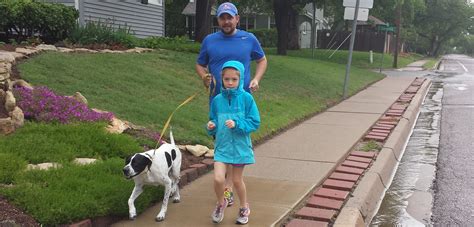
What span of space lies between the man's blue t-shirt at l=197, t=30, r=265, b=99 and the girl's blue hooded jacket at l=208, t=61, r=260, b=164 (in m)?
0.46

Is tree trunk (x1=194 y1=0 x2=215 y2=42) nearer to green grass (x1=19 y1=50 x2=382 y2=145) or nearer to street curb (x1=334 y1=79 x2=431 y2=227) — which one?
green grass (x1=19 y1=50 x2=382 y2=145)

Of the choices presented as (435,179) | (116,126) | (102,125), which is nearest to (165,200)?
(102,125)

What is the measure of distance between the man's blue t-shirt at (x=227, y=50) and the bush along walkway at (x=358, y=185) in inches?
52.6

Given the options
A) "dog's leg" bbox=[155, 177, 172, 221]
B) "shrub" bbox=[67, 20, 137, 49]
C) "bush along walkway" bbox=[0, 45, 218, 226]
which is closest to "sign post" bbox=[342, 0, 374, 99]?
"shrub" bbox=[67, 20, 137, 49]

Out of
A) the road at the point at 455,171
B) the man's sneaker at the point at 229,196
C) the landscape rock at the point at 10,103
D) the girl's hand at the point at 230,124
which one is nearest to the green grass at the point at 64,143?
the landscape rock at the point at 10,103

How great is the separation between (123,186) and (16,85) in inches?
118

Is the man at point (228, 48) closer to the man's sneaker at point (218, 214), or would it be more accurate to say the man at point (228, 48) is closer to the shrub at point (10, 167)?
the man's sneaker at point (218, 214)

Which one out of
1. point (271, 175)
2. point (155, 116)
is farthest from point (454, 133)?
point (155, 116)

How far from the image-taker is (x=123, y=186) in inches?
178

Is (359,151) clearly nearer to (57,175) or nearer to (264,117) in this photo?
(264,117)

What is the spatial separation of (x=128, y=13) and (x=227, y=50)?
613 inches

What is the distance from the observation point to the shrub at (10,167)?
4.26m

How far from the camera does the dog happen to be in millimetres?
3973

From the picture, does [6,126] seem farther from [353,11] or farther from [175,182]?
[353,11]
